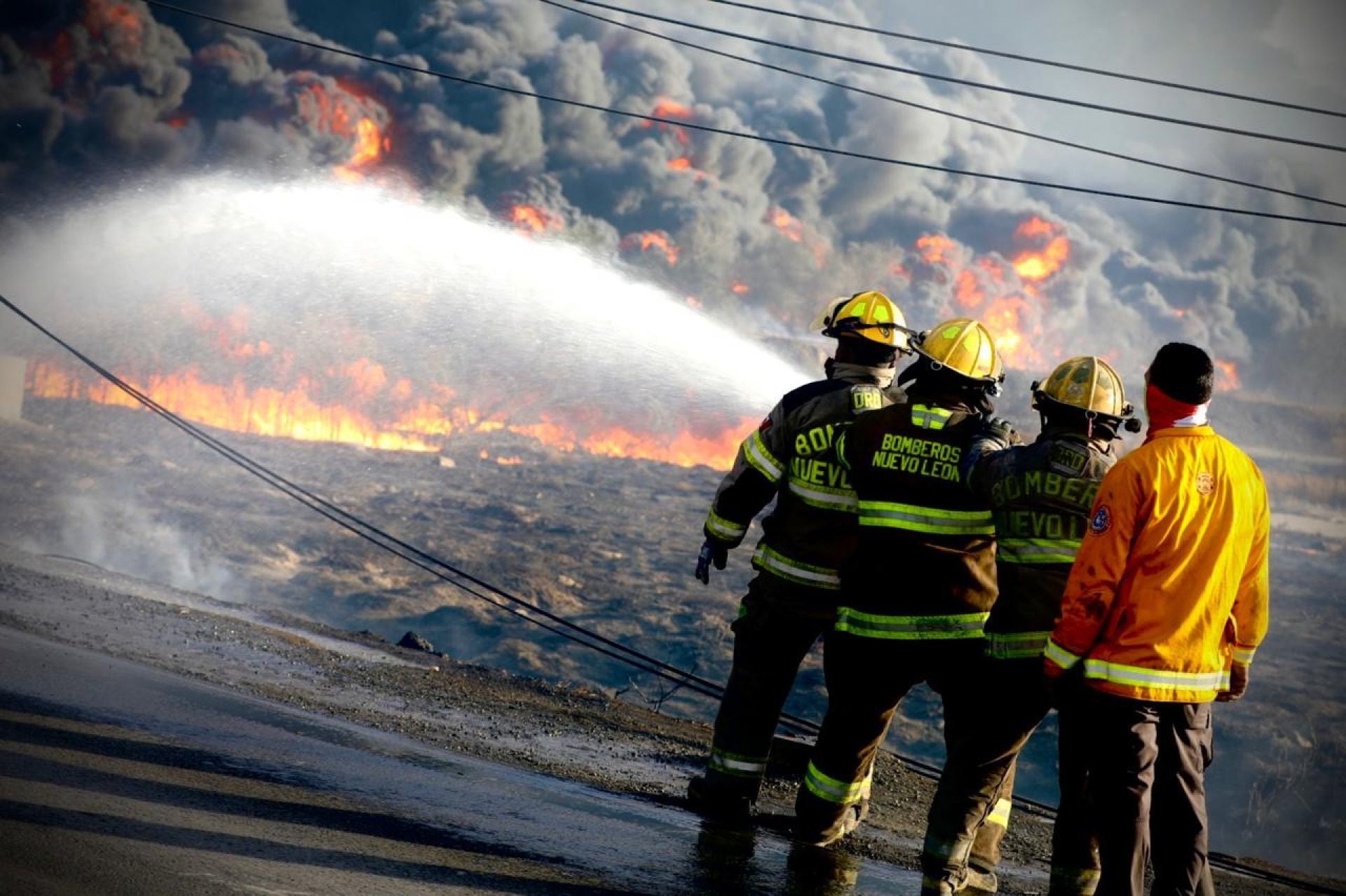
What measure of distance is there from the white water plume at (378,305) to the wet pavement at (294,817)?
18.0m

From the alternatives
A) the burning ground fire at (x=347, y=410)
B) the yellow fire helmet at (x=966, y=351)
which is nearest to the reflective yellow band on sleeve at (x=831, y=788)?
the yellow fire helmet at (x=966, y=351)

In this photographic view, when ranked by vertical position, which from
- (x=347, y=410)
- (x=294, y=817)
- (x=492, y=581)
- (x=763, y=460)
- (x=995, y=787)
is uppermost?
(x=347, y=410)

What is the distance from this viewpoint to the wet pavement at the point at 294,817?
3377 millimetres

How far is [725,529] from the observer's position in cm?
485

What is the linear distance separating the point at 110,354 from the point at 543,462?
10466 mm

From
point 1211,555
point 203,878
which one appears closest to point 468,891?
point 203,878

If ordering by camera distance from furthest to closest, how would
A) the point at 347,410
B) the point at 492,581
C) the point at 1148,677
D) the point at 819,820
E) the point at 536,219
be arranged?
1. the point at 536,219
2. the point at 347,410
3. the point at 492,581
4. the point at 819,820
5. the point at 1148,677

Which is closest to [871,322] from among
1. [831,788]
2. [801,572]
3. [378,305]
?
[801,572]

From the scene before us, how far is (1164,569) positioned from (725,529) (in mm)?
1906

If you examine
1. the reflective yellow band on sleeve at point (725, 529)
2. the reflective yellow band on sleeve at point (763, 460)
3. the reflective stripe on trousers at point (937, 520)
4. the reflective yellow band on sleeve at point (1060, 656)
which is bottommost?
the reflective yellow band on sleeve at point (1060, 656)

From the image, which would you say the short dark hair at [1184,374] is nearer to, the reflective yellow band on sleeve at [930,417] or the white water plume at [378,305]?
the reflective yellow band on sleeve at [930,417]

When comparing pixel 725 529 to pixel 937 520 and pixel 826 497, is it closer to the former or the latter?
pixel 826 497

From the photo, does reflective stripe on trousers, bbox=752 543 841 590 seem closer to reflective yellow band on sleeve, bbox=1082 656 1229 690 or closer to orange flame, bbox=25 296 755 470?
reflective yellow band on sleeve, bbox=1082 656 1229 690

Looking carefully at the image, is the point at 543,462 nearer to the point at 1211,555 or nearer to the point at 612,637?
the point at 612,637
